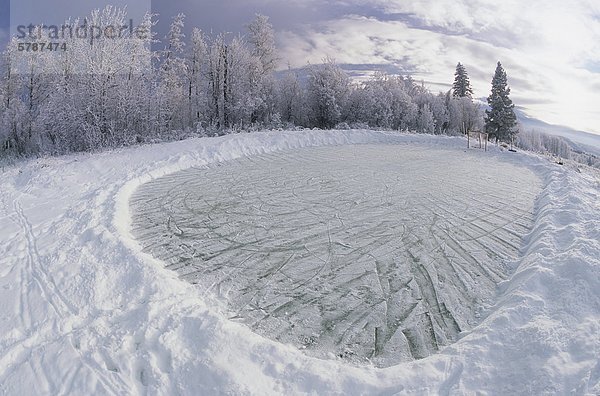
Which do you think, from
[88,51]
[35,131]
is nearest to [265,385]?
[88,51]

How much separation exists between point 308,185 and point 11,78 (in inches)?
1256

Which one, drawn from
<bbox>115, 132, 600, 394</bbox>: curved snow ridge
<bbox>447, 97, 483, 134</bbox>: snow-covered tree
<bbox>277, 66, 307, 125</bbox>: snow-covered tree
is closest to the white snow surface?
<bbox>115, 132, 600, 394</bbox>: curved snow ridge

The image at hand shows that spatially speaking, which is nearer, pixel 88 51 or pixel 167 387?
pixel 167 387

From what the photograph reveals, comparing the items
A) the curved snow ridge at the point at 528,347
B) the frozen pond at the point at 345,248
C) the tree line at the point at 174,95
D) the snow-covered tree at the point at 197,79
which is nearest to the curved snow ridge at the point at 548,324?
the curved snow ridge at the point at 528,347

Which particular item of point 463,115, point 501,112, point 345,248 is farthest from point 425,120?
point 345,248

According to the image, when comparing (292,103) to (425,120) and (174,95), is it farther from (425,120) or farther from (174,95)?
(425,120)

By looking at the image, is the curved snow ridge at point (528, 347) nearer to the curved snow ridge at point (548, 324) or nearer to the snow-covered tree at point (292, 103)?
the curved snow ridge at point (548, 324)

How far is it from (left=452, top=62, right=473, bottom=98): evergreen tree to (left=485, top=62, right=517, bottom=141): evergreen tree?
1482 centimetres

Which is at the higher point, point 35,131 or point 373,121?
point 373,121

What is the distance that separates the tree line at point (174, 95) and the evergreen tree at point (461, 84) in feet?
43.4

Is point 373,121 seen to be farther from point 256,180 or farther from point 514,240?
point 514,240

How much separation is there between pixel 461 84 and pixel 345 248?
58477mm

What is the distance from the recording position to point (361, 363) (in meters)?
3.76

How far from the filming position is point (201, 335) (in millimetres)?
3961
